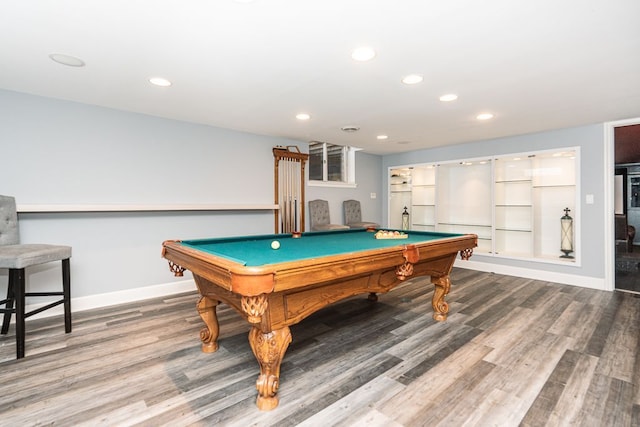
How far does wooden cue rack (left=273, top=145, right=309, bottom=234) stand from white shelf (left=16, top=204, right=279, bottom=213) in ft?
1.30

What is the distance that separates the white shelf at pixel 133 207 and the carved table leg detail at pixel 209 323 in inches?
67.5

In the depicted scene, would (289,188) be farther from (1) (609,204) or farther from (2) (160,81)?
(1) (609,204)

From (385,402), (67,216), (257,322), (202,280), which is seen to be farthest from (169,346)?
(67,216)

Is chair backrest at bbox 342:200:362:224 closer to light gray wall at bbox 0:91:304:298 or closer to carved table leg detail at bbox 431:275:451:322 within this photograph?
light gray wall at bbox 0:91:304:298

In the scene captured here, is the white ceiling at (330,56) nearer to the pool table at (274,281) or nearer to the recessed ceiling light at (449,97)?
the recessed ceiling light at (449,97)

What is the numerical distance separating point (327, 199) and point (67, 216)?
366 cm

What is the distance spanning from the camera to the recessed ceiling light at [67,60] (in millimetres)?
2213

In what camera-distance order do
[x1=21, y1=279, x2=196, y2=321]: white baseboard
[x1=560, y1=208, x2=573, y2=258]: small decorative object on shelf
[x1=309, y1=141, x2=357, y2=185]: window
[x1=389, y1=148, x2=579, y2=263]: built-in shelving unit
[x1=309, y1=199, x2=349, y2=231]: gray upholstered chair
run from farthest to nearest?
[x1=309, y1=141, x2=357, y2=185]: window < [x1=309, y1=199, x2=349, y2=231]: gray upholstered chair < [x1=389, y1=148, x2=579, y2=263]: built-in shelving unit < [x1=560, y1=208, x2=573, y2=258]: small decorative object on shelf < [x1=21, y1=279, x2=196, y2=321]: white baseboard

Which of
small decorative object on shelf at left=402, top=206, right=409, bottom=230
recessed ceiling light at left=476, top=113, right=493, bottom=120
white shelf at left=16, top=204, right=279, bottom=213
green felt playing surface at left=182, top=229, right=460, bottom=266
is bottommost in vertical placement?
green felt playing surface at left=182, top=229, right=460, bottom=266

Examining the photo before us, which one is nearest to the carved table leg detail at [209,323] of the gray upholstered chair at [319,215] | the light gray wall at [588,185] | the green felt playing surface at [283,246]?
the green felt playing surface at [283,246]

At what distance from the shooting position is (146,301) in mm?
3602

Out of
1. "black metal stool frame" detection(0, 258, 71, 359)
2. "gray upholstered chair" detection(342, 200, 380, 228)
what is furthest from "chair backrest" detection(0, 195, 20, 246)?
"gray upholstered chair" detection(342, 200, 380, 228)

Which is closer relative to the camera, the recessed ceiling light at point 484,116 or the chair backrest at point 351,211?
the recessed ceiling light at point 484,116

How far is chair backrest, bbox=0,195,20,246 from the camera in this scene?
8.75 ft
